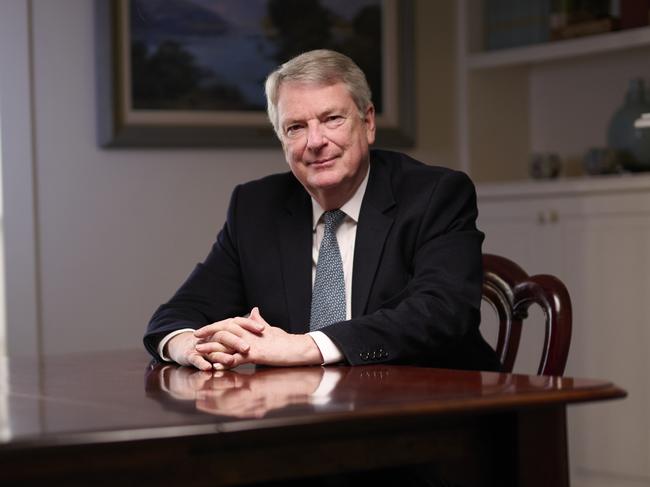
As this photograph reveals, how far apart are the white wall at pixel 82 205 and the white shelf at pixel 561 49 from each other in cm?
125

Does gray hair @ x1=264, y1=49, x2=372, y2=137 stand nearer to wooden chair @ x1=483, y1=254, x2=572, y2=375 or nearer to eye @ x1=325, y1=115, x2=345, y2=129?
eye @ x1=325, y1=115, x2=345, y2=129

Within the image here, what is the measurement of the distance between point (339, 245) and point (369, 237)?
0.32 feet

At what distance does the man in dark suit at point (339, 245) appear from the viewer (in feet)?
7.35

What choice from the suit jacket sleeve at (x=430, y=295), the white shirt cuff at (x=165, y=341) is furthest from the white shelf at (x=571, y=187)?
the white shirt cuff at (x=165, y=341)

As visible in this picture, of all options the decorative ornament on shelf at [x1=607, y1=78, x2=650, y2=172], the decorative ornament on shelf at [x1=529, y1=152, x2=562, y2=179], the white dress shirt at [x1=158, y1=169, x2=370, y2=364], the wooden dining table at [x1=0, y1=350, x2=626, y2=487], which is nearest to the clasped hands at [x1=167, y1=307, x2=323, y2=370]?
the wooden dining table at [x1=0, y1=350, x2=626, y2=487]

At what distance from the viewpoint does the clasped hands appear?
198 centimetres

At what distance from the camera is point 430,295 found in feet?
7.26

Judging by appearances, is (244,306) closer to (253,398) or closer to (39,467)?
(253,398)

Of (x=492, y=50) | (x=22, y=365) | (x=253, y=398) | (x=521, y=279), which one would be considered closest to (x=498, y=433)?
(x=253, y=398)

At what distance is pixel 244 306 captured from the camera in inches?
105

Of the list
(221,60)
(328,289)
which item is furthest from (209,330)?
(221,60)

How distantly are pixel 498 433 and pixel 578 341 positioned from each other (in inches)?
105

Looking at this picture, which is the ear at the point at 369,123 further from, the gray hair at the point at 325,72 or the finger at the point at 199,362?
the finger at the point at 199,362

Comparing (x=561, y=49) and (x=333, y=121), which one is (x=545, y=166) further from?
(x=333, y=121)
